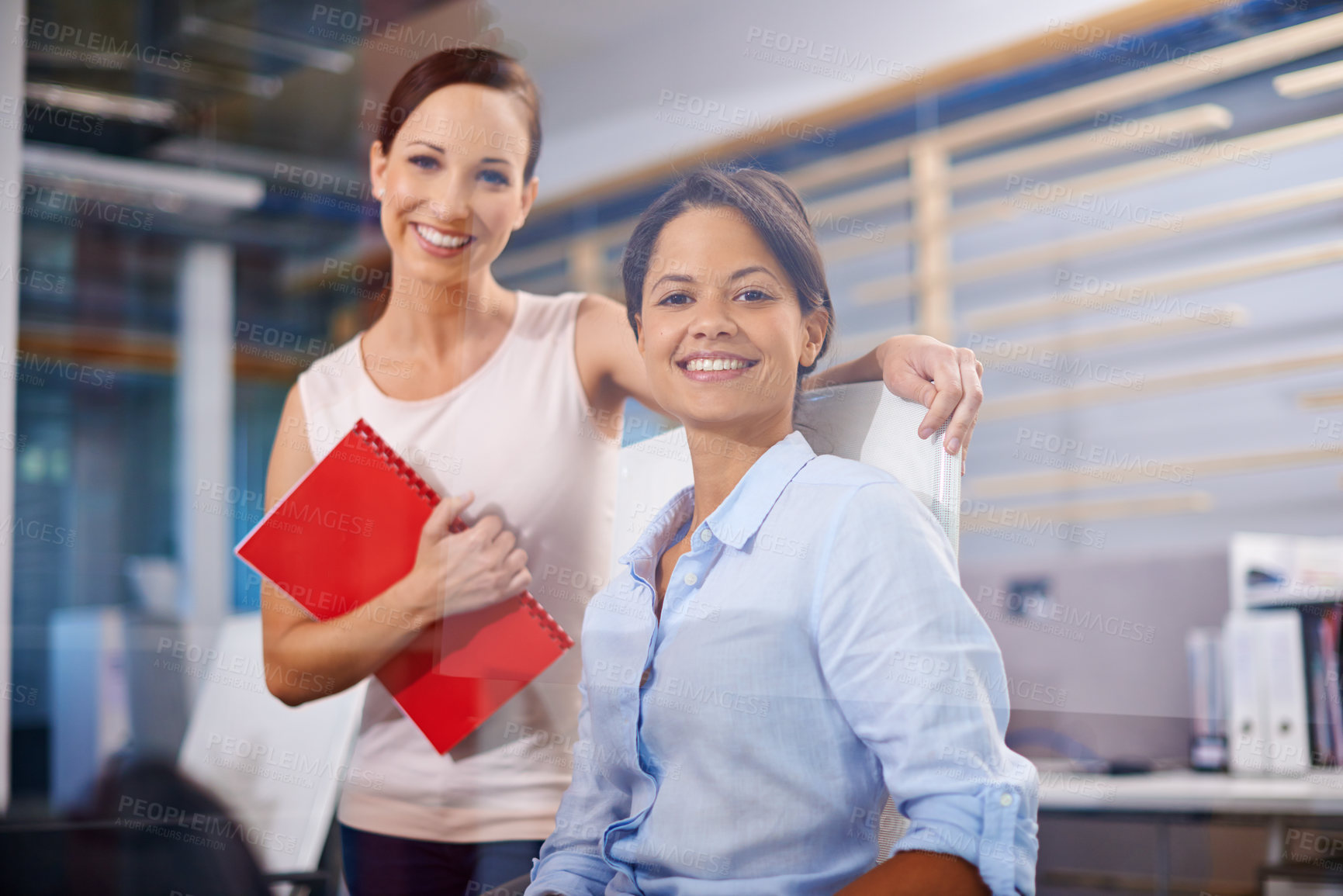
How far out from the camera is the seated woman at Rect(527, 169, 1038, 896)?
100 cm

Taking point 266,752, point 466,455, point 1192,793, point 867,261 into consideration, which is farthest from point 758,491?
point 266,752

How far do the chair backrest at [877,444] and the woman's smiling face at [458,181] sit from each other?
0.45m

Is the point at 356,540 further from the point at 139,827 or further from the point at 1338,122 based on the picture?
the point at 1338,122

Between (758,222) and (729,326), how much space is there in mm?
121

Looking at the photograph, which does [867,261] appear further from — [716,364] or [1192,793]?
[1192,793]

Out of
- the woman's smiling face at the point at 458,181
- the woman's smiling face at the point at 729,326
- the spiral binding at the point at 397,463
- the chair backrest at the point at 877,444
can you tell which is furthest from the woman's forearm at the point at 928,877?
the woman's smiling face at the point at 458,181

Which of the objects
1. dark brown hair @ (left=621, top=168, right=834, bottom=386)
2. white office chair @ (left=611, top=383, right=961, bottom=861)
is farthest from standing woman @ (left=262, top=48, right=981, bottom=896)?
white office chair @ (left=611, top=383, right=961, bottom=861)

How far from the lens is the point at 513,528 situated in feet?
4.72

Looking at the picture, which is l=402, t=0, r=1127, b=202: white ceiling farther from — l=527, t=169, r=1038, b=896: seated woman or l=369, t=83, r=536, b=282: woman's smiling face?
l=527, t=169, r=1038, b=896: seated woman

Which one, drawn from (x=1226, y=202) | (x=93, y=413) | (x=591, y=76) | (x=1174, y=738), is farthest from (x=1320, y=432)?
(x=93, y=413)

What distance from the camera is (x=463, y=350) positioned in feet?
4.97

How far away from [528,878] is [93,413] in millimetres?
3036

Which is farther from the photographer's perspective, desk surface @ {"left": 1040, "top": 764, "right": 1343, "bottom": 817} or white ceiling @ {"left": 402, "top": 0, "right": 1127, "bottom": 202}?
desk surface @ {"left": 1040, "top": 764, "right": 1343, "bottom": 817}

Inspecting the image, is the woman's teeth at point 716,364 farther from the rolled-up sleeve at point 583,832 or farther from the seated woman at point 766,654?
the rolled-up sleeve at point 583,832
